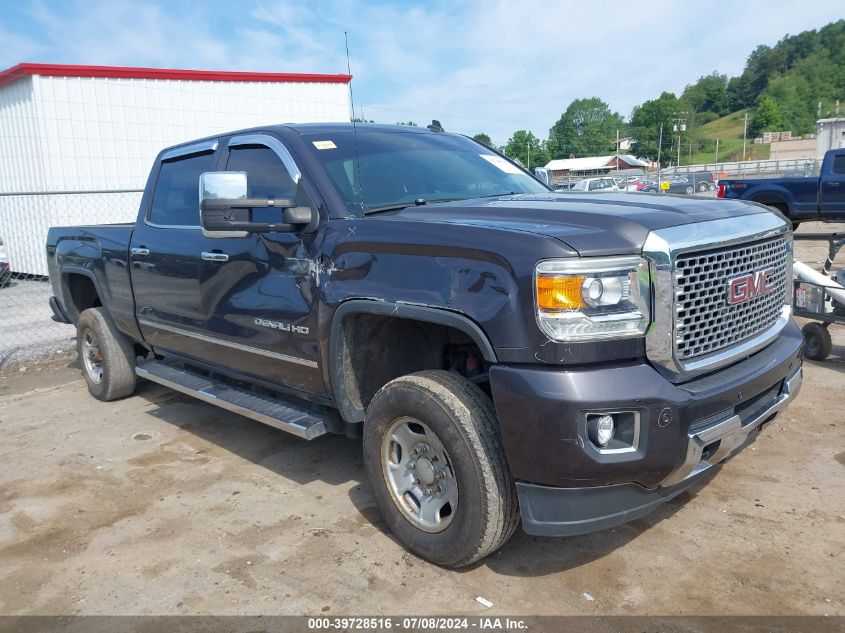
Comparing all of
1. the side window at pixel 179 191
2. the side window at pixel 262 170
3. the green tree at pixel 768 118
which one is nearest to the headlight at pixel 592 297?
the side window at pixel 262 170

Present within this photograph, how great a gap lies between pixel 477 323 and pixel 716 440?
1.05m

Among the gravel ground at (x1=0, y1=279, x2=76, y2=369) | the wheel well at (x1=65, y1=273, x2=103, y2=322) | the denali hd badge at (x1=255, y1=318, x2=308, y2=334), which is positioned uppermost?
the denali hd badge at (x1=255, y1=318, x2=308, y2=334)

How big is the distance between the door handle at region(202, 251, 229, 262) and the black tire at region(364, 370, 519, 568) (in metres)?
1.49

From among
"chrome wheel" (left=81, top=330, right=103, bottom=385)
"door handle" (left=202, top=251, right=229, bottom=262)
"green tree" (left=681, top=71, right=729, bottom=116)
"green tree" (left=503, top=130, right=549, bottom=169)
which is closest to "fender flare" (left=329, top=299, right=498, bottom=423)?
"door handle" (left=202, top=251, right=229, bottom=262)

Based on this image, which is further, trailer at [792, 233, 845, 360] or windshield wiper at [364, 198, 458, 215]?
trailer at [792, 233, 845, 360]

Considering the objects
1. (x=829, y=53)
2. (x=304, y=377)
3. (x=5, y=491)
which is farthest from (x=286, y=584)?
(x=829, y=53)

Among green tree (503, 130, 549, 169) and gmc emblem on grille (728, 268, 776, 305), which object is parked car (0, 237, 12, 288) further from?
green tree (503, 130, 549, 169)

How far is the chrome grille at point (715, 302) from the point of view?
2.73m

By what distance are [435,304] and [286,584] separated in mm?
1432

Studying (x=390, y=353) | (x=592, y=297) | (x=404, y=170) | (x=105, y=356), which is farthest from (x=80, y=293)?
(x=592, y=297)

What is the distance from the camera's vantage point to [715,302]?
9.46 feet

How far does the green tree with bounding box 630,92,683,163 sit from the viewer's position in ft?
402

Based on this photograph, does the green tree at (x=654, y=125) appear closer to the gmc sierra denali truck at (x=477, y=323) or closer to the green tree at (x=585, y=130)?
the green tree at (x=585, y=130)

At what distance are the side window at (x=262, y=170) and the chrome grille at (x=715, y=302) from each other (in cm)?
210
